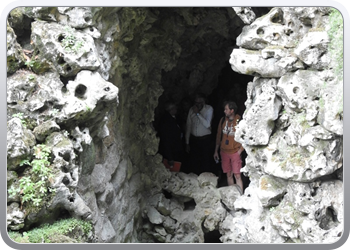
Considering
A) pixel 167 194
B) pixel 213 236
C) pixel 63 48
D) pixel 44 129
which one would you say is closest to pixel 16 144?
pixel 44 129

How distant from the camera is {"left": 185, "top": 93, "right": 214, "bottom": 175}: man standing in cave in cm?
862

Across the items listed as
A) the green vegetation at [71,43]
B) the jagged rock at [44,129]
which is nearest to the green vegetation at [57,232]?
the jagged rock at [44,129]

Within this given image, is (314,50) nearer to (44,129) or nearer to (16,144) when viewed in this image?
(44,129)

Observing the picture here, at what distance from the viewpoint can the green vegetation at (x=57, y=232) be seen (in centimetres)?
467

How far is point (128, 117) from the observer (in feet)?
26.0

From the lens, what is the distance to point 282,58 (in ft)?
20.0

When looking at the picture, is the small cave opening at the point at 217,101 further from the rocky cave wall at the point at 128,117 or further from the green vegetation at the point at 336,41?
the green vegetation at the point at 336,41

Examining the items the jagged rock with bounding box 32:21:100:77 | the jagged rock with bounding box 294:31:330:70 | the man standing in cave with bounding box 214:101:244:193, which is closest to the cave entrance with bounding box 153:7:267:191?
the man standing in cave with bounding box 214:101:244:193

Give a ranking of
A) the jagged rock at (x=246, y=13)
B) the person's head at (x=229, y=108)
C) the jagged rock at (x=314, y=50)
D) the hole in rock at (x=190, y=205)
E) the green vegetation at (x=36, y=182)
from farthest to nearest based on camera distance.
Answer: the hole in rock at (x=190, y=205) → the person's head at (x=229, y=108) → the jagged rock at (x=246, y=13) → the jagged rock at (x=314, y=50) → the green vegetation at (x=36, y=182)

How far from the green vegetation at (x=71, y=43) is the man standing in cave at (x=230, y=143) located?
2927 mm
